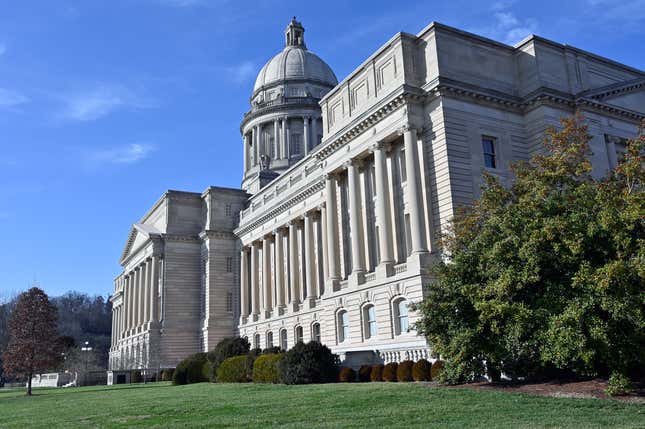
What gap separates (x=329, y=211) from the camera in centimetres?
4009

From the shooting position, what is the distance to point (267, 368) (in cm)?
3095

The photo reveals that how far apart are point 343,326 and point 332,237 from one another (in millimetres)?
5957

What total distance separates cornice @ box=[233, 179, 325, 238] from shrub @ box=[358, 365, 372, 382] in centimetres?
2283

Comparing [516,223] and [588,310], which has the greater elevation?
[516,223]

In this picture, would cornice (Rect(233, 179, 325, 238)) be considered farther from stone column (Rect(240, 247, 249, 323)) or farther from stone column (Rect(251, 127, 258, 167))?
stone column (Rect(251, 127, 258, 167))

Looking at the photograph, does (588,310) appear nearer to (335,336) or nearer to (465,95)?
(465,95)

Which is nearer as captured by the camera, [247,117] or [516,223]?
[516,223]

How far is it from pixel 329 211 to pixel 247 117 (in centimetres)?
4771

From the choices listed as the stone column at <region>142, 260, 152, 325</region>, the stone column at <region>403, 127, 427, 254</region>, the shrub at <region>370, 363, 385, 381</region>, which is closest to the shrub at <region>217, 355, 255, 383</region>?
the shrub at <region>370, 363, 385, 381</region>

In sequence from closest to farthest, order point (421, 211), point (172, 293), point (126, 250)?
point (421, 211) → point (172, 293) → point (126, 250)

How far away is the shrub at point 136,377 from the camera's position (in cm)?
5831

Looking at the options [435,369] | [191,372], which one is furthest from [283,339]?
[435,369]

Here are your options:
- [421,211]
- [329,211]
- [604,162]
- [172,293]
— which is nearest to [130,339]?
[172,293]

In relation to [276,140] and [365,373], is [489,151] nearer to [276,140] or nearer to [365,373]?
[365,373]
